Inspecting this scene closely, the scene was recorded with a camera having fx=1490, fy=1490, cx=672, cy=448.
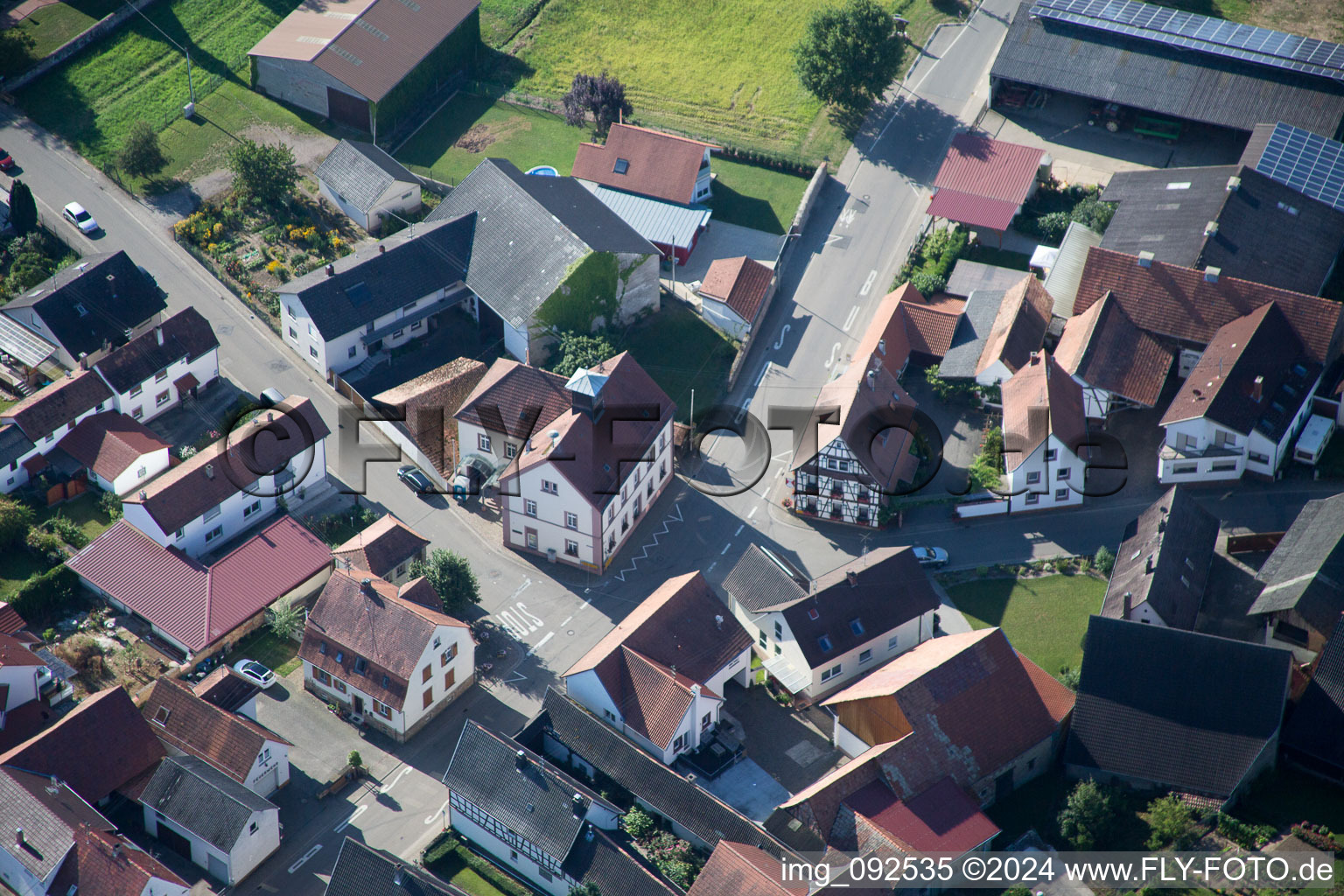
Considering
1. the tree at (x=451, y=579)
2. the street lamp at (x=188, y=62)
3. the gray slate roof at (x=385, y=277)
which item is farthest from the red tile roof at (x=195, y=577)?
the street lamp at (x=188, y=62)

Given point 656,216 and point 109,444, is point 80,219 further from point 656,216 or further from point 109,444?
point 656,216

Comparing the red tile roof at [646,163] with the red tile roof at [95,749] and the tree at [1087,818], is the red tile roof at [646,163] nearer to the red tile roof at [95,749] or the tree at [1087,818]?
the red tile roof at [95,749]

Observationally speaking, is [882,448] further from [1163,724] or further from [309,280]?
[309,280]

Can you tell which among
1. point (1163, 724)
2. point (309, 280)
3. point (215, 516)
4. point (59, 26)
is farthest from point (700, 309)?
point (59, 26)

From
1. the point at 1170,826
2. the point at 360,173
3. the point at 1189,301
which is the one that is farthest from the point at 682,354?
the point at 1170,826

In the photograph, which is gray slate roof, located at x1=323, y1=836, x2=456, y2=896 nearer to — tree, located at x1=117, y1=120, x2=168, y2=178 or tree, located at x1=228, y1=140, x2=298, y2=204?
tree, located at x1=228, y1=140, x2=298, y2=204

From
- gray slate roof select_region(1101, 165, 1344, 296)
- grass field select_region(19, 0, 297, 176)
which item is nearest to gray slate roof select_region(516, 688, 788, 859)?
gray slate roof select_region(1101, 165, 1344, 296)

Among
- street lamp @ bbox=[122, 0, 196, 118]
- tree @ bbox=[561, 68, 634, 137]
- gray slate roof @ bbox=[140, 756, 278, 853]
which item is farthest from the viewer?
street lamp @ bbox=[122, 0, 196, 118]
